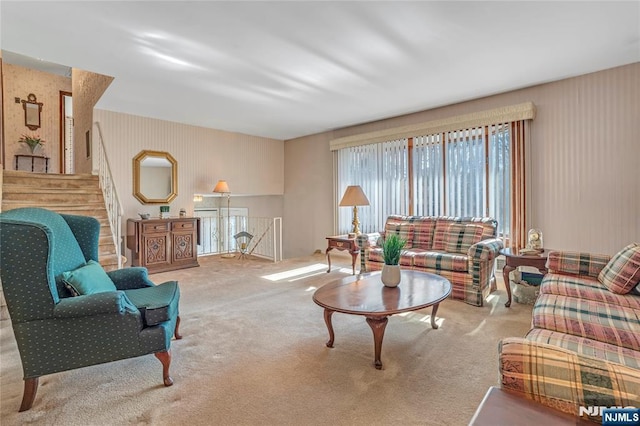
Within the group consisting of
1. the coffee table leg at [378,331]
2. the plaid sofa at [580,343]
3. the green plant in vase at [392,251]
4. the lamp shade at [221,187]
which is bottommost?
the coffee table leg at [378,331]

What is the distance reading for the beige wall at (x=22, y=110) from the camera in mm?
6734

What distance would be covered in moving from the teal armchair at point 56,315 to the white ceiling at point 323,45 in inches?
70.4

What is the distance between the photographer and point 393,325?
2.92 m

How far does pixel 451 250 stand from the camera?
13.3ft

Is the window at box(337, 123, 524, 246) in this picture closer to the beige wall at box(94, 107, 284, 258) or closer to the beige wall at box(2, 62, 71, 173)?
the beige wall at box(94, 107, 284, 258)

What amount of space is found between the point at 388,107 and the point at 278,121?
2.05m

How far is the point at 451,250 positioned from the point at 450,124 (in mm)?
1953

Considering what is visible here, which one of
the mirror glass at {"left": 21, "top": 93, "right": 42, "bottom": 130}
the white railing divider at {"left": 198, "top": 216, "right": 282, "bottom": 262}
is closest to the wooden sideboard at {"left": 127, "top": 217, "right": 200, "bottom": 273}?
the white railing divider at {"left": 198, "top": 216, "right": 282, "bottom": 262}

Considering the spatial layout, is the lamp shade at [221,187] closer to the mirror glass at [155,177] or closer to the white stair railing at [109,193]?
the mirror glass at [155,177]

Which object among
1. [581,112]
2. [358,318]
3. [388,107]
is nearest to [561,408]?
[358,318]

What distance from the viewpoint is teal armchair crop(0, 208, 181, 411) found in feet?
5.55

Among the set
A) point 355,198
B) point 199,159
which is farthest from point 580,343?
point 199,159

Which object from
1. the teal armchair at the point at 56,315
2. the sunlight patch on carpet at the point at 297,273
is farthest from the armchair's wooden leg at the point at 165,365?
the sunlight patch on carpet at the point at 297,273

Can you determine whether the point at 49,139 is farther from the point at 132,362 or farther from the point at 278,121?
the point at 132,362
